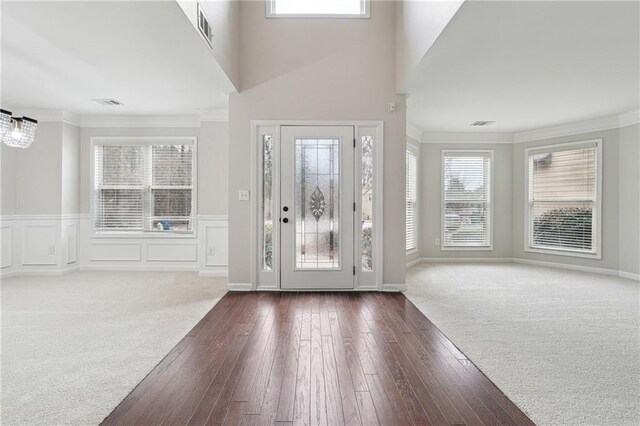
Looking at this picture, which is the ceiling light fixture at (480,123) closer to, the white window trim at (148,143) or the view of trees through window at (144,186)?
the white window trim at (148,143)

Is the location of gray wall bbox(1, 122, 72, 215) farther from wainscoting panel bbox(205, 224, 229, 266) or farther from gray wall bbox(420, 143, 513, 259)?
gray wall bbox(420, 143, 513, 259)

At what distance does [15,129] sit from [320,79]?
3.30 meters

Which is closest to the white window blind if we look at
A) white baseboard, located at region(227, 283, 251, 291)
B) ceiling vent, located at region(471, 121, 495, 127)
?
ceiling vent, located at region(471, 121, 495, 127)

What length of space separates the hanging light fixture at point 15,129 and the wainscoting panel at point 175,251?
2.41 metres

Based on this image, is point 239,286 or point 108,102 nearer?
point 239,286

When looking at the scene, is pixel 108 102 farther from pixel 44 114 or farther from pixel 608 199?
pixel 608 199

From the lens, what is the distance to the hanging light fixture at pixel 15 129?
3.91 m

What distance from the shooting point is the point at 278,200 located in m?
4.65

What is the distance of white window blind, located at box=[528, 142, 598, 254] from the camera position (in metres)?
6.13

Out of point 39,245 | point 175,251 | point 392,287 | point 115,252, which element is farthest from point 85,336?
point 39,245

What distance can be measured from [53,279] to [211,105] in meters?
3.33

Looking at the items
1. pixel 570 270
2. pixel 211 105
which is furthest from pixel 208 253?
pixel 570 270

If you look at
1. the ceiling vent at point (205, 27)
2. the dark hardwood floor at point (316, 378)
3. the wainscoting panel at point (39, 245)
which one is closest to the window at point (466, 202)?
the dark hardwood floor at point (316, 378)

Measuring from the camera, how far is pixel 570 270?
627cm
